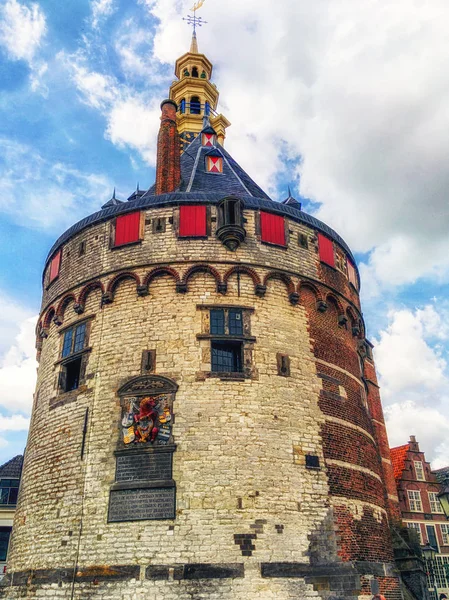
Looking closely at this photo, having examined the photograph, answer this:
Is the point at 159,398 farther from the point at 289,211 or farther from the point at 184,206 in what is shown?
the point at 289,211

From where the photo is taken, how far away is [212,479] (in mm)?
14125

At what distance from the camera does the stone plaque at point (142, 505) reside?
13.8 metres

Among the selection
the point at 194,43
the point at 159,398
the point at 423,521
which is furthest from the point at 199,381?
the point at 194,43

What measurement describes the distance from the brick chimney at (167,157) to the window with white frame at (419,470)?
2054 cm

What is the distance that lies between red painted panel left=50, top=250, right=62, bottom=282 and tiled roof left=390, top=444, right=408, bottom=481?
21.0m

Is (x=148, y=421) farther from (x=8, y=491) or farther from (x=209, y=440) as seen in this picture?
(x=8, y=491)

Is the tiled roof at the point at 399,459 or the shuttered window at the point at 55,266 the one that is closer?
the shuttered window at the point at 55,266

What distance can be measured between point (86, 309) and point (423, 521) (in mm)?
21527

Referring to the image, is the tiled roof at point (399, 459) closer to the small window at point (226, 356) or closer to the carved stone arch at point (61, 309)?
the small window at point (226, 356)

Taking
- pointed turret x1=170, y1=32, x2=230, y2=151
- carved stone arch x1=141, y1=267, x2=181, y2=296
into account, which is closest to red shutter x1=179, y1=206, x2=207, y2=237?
carved stone arch x1=141, y1=267, x2=181, y2=296

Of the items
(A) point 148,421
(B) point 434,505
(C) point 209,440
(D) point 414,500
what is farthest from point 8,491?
(B) point 434,505

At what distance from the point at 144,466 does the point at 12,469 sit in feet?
66.8

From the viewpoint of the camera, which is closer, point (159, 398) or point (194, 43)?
point (159, 398)

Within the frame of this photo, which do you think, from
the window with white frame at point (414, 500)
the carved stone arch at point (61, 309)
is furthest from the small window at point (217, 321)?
the window with white frame at point (414, 500)
